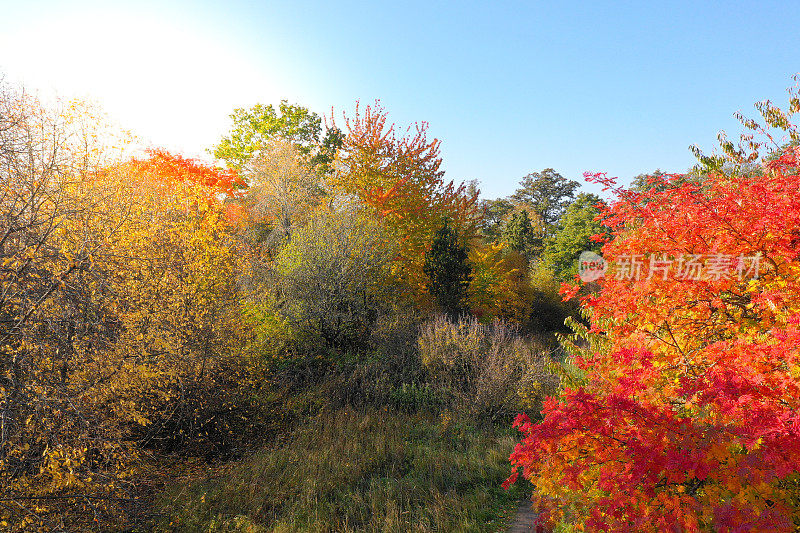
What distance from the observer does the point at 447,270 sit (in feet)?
55.6

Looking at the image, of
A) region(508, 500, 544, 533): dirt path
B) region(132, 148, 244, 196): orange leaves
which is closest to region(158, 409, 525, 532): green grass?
region(508, 500, 544, 533): dirt path

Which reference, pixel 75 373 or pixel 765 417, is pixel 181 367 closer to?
pixel 75 373

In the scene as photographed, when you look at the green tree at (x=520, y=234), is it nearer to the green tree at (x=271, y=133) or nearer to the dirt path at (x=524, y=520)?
the green tree at (x=271, y=133)

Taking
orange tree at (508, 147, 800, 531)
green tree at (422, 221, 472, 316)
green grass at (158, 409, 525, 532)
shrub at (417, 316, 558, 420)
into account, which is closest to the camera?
orange tree at (508, 147, 800, 531)

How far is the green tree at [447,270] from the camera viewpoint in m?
16.9

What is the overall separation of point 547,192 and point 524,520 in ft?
159

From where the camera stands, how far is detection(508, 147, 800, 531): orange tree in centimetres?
289

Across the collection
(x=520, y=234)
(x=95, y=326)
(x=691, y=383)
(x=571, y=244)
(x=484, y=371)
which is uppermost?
(x=520, y=234)

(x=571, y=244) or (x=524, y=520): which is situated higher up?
(x=571, y=244)

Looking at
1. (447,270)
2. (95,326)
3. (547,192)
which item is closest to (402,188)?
(447,270)

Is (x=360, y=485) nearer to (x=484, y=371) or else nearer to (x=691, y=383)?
(x=484, y=371)

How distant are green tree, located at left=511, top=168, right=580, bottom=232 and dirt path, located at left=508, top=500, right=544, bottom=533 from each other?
4442cm

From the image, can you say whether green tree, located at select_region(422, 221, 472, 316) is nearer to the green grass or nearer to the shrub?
the shrub

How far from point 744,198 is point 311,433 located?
9113 millimetres
